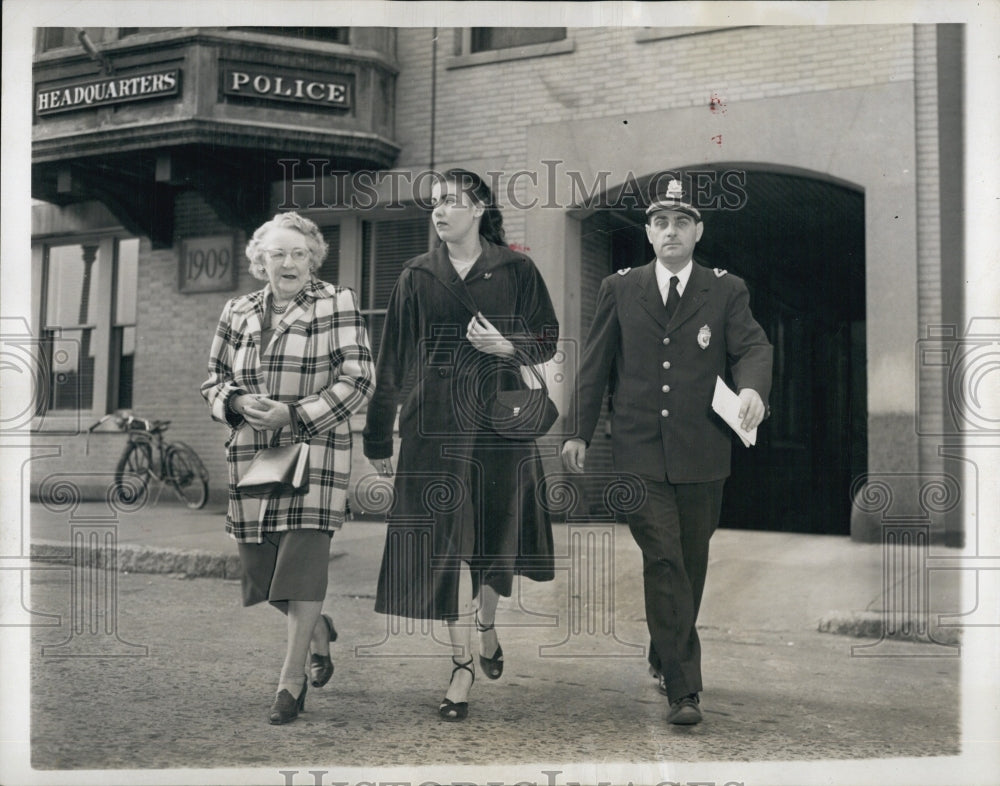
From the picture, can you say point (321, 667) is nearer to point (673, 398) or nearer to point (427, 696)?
point (427, 696)

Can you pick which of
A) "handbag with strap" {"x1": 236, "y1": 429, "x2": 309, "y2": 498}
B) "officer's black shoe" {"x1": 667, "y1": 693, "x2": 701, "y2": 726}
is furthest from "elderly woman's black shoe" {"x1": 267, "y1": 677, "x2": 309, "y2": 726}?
"officer's black shoe" {"x1": 667, "y1": 693, "x2": 701, "y2": 726}

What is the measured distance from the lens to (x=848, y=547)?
4.32 meters

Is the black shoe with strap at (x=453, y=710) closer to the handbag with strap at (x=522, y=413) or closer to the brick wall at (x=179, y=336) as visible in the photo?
the handbag with strap at (x=522, y=413)

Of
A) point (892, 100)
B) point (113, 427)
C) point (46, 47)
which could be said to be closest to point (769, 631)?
point (892, 100)

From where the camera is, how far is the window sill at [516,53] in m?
4.21

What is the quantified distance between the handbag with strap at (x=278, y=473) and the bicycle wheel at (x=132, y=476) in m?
0.75

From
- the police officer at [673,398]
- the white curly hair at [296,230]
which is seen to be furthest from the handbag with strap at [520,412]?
the white curly hair at [296,230]

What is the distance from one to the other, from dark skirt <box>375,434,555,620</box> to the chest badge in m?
0.85

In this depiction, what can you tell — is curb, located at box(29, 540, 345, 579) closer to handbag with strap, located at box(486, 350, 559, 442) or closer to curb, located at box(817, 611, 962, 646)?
handbag with strap, located at box(486, 350, 559, 442)

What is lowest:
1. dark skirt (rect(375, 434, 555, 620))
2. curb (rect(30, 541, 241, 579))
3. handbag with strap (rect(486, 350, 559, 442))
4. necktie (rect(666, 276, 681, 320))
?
curb (rect(30, 541, 241, 579))

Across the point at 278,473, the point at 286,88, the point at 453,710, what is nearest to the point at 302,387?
the point at 278,473
